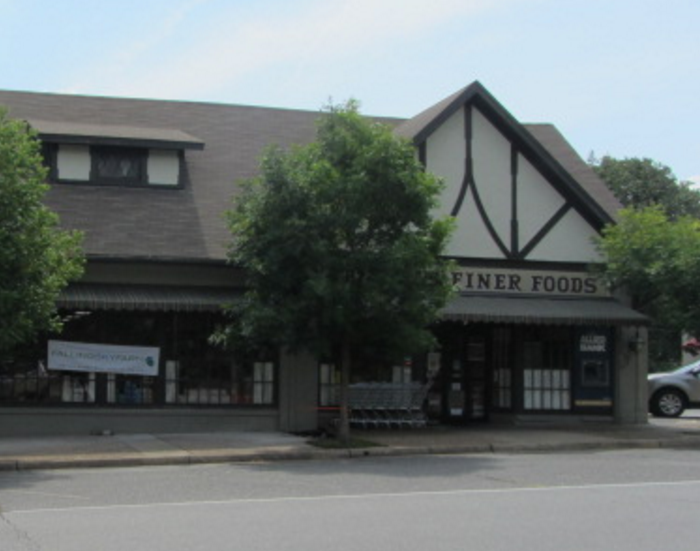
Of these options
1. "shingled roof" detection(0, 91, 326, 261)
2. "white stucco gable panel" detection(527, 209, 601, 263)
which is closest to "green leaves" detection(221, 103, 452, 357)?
"shingled roof" detection(0, 91, 326, 261)

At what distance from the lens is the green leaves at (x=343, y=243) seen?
1562 centimetres

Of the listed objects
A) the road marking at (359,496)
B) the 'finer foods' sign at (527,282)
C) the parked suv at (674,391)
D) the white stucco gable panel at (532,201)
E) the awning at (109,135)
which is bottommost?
the road marking at (359,496)

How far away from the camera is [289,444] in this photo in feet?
53.7

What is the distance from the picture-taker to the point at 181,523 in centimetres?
Result: 910

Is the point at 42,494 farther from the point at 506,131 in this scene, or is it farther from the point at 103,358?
the point at 506,131

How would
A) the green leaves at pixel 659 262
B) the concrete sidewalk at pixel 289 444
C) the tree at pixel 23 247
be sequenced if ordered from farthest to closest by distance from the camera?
the green leaves at pixel 659 262 → the concrete sidewalk at pixel 289 444 → the tree at pixel 23 247

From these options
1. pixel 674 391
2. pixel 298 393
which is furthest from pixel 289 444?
pixel 674 391

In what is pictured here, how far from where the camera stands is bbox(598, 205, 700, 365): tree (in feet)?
61.1

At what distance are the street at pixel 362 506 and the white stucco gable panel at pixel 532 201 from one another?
667cm

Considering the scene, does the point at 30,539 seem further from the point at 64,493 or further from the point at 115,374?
the point at 115,374

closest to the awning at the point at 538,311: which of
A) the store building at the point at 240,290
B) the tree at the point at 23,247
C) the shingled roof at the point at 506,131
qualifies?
the store building at the point at 240,290

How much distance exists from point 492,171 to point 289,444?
297 inches

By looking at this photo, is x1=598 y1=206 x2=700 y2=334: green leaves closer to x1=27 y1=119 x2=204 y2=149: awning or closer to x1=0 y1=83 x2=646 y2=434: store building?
x1=0 y1=83 x2=646 y2=434: store building

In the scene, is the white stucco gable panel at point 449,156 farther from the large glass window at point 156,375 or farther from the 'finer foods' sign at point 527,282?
the large glass window at point 156,375
